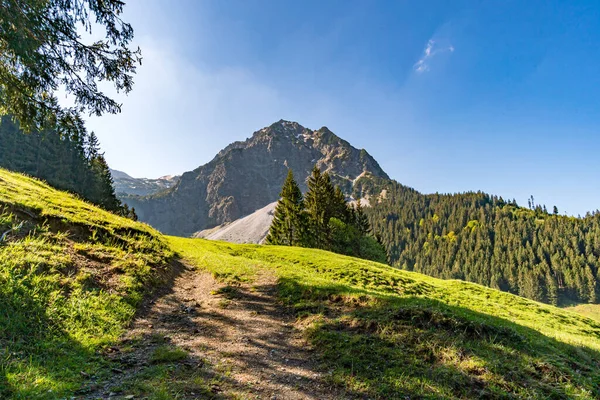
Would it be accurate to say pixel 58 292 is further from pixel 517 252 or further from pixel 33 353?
pixel 517 252

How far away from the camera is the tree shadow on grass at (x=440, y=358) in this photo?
5062mm

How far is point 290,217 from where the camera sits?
5159 cm

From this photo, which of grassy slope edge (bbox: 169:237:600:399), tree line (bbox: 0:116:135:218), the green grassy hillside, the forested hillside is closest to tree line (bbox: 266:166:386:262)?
tree line (bbox: 0:116:135:218)

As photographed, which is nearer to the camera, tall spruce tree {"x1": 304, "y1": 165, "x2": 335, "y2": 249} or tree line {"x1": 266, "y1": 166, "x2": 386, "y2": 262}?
tree line {"x1": 266, "y1": 166, "x2": 386, "y2": 262}

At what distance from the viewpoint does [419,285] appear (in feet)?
67.4

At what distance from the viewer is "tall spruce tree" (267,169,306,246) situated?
50750mm

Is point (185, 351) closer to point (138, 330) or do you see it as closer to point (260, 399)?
point (138, 330)

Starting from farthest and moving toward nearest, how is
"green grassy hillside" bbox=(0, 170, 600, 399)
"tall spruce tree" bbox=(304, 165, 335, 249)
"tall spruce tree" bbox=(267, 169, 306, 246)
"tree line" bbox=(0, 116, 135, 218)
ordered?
"tree line" bbox=(0, 116, 135, 218) < "tall spruce tree" bbox=(304, 165, 335, 249) < "tall spruce tree" bbox=(267, 169, 306, 246) < "green grassy hillside" bbox=(0, 170, 600, 399)

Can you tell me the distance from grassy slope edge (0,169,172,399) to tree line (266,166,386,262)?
3798 centimetres

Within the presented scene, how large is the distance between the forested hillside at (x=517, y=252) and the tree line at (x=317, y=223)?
59.9m

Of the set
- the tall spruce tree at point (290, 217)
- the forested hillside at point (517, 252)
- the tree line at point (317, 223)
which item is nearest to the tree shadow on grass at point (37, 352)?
the tall spruce tree at point (290, 217)

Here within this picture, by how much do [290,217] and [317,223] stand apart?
5.52m

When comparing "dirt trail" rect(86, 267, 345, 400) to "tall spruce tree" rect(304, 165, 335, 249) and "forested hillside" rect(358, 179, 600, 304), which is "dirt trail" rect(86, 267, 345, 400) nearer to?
"tall spruce tree" rect(304, 165, 335, 249)

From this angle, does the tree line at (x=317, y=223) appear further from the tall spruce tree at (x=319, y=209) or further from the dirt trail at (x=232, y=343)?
the dirt trail at (x=232, y=343)
